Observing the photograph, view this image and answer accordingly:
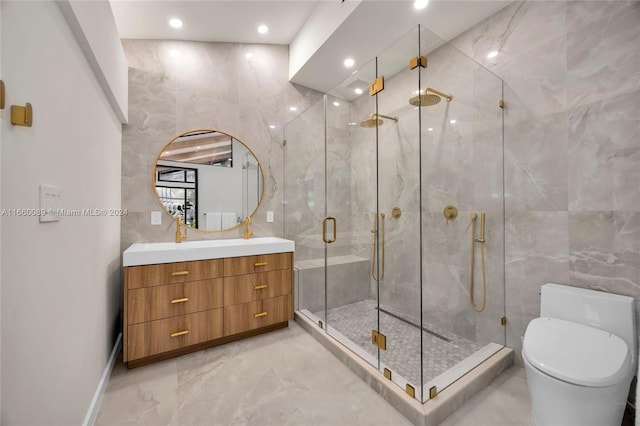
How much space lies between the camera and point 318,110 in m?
2.81

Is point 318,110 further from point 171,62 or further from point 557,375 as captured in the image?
point 557,375

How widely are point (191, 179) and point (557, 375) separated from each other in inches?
117

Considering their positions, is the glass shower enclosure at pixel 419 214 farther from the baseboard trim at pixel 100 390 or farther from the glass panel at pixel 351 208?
the baseboard trim at pixel 100 390

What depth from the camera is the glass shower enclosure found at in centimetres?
184

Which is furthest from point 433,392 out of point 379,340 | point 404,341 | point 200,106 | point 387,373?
point 200,106

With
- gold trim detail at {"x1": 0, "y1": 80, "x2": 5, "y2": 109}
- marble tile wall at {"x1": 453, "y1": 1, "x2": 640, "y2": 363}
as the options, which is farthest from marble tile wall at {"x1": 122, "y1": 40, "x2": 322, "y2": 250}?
marble tile wall at {"x1": 453, "y1": 1, "x2": 640, "y2": 363}

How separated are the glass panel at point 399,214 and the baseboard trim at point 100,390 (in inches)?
66.1

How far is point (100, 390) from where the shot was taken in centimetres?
162

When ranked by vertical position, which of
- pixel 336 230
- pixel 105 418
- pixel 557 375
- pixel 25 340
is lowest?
pixel 105 418

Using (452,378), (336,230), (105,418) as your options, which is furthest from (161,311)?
(452,378)

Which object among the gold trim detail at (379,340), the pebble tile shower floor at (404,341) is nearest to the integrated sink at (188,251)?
the pebble tile shower floor at (404,341)

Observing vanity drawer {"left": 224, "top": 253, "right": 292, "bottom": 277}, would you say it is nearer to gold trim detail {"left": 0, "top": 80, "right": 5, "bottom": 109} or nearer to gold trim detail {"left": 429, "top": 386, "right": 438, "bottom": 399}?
gold trim detail {"left": 429, "top": 386, "right": 438, "bottom": 399}

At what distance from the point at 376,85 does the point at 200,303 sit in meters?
2.17

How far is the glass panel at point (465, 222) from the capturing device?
6.60 ft
